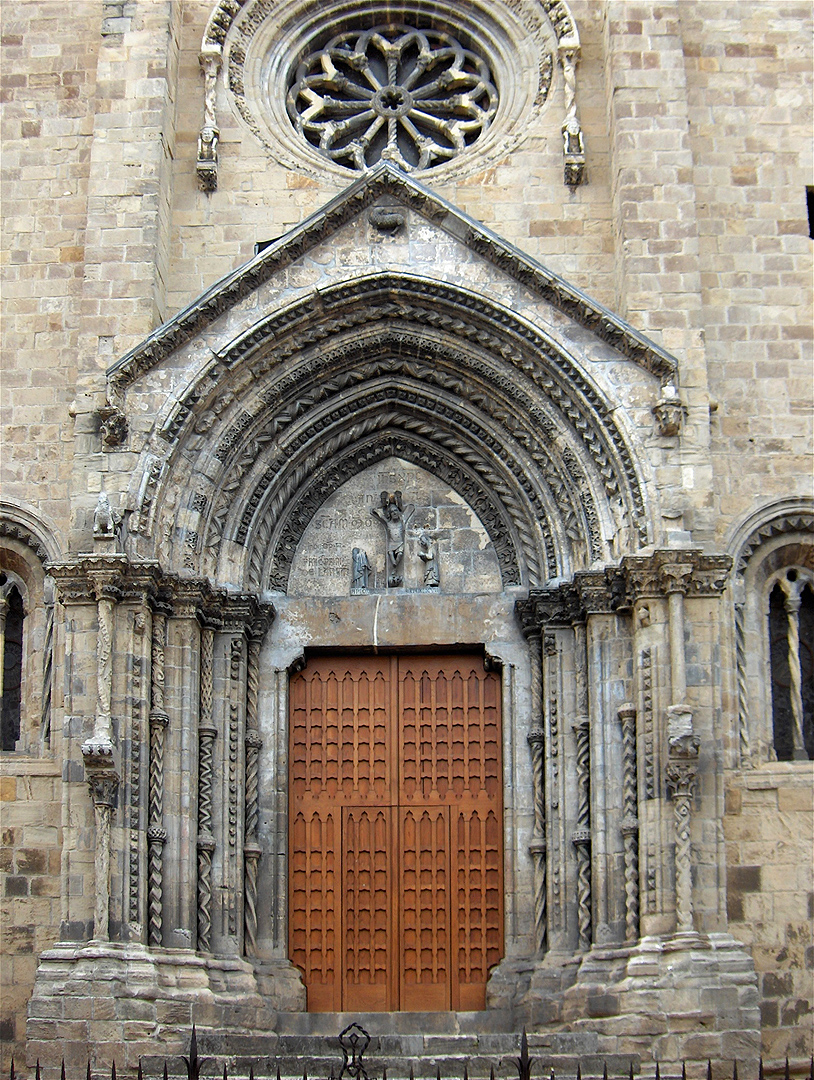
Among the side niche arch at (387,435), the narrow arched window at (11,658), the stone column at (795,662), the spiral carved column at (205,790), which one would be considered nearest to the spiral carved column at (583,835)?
the side niche arch at (387,435)

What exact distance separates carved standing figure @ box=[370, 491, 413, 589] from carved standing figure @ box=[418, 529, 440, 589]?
0.20 meters

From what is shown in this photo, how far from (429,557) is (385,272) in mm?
2941

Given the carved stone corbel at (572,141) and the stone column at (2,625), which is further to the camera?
the carved stone corbel at (572,141)

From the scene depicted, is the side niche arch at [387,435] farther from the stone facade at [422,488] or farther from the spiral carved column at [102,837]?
the spiral carved column at [102,837]

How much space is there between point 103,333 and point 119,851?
5.07m

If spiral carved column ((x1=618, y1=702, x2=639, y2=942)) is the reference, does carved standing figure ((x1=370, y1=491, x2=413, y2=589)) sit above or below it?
above

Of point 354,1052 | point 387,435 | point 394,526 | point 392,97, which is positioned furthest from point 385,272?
point 354,1052

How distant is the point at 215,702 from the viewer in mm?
15445

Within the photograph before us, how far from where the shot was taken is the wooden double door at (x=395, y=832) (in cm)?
1561

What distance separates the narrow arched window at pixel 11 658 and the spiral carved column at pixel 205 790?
206cm

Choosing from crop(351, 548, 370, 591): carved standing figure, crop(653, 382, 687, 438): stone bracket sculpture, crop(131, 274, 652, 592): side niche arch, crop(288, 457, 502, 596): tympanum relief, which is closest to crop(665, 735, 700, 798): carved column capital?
crop(131, 274, 652, 592): side niche arch

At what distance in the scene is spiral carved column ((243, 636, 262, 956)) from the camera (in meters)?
15.3

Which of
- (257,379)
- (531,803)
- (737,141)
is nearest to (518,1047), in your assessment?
(531,803)

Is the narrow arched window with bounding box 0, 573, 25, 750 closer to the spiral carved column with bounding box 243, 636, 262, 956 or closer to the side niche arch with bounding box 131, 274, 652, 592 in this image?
the side niche arch with bounding box 131, 274, 652, 592
